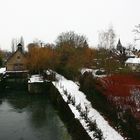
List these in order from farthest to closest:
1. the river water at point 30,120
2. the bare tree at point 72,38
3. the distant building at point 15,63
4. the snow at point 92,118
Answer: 1. the bare tree at point 72,38
2. the distant building at point 15,63
3. the river water at point 30,120
4. the snow at point 92,118

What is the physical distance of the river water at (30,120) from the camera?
23.7m

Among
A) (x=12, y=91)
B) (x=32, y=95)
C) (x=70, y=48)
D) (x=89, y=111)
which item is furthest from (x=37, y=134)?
(x=70, y=48)

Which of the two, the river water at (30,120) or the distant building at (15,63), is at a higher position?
the distant building at (15,63)

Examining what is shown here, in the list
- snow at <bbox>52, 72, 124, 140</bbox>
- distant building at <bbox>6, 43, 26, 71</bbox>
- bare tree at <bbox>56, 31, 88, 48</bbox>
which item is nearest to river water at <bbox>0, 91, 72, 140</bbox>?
snow at <bbox>52, 72, 124, 140</bbox>

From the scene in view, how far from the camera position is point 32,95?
43.8 metres

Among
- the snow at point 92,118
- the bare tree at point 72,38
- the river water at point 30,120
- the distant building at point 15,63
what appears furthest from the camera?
the bare tree at point 72,38

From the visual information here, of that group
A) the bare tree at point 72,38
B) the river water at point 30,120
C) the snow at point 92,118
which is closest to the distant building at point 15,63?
the bare tree at point 72,38

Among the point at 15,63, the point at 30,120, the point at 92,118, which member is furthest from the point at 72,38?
the point at 92,118

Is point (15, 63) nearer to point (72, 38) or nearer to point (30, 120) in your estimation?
point (72, 38)

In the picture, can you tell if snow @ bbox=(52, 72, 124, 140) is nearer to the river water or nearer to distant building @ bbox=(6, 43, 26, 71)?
the river water

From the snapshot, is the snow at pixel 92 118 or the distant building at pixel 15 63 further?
the distant building at pixel 15 63

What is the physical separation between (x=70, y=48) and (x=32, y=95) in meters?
14.9

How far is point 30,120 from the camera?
Result: 94.4 feet

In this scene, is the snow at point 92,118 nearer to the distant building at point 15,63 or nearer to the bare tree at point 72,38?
the distant building at point 15,63
